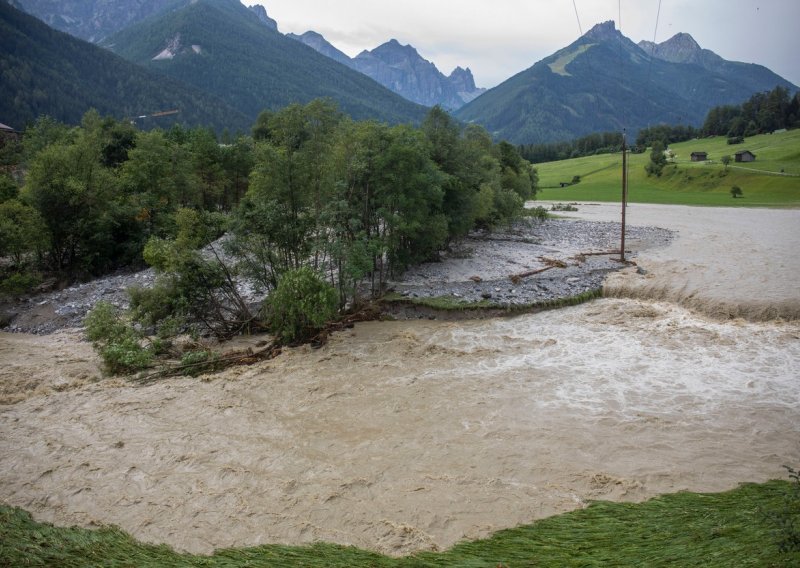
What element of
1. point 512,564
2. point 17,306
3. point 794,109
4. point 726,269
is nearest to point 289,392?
point 512,564

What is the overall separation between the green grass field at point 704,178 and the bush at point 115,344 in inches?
2459

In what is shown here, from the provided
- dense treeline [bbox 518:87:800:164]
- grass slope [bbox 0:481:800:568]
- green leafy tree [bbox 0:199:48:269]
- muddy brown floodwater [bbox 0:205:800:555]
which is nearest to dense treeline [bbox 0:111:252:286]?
green leafy tree [bbox 0:199:48:269]

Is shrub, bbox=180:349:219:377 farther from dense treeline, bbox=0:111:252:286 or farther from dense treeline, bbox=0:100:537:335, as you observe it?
dense treeline, bbox=0:111:252:286

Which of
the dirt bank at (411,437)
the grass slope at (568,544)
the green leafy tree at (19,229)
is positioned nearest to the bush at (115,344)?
the dirt bank at (411,437)

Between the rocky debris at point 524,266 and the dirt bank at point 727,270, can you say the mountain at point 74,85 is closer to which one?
the rocky debris at point 524,266

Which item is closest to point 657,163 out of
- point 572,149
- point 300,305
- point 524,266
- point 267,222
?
point 572,149

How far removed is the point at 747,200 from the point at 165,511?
68976 mm

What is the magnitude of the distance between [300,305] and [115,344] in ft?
21.6

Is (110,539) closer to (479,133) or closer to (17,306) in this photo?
(17,306)

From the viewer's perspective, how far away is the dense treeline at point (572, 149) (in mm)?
135375

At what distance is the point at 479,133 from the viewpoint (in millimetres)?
38719

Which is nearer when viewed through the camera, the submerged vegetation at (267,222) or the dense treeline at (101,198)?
the submerged vegetation at (267,222)

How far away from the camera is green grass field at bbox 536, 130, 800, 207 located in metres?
62.4

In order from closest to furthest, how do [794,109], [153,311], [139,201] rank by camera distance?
[153,311], [139,201], [794,109]
